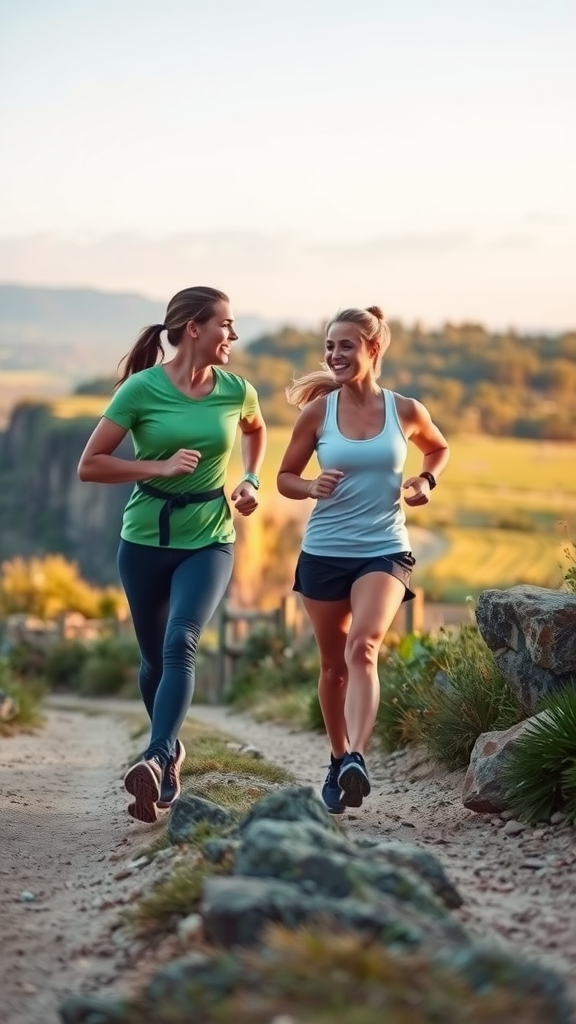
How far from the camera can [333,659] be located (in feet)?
20.8

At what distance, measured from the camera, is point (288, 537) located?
1794 inches

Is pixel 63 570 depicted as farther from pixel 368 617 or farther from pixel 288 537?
pixel 368 617

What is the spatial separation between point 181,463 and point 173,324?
0.77 metres

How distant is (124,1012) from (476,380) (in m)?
81.9

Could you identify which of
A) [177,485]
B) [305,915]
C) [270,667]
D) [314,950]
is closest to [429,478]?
[177,485]

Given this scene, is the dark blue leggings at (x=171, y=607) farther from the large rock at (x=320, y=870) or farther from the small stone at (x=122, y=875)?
the large rock at (x=320, y=870)

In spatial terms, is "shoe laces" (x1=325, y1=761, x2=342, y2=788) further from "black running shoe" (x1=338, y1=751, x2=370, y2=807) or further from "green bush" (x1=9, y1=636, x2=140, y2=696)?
"green bush" (x1=9, y1=636, x2=140, y2=696)

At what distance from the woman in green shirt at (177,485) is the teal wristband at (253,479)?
0.35 feet

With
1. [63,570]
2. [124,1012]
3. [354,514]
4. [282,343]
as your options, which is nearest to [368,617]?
[354,514]

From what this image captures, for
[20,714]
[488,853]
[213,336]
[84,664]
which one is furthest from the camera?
[84,664]

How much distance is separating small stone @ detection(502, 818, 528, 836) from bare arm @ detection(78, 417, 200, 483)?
6.60 ft

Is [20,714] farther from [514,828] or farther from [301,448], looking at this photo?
[514,828]

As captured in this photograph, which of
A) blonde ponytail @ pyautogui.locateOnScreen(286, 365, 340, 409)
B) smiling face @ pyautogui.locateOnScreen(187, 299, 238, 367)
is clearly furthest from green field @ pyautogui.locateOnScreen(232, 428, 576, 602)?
smiling face @ pyautogui.locateOnScreen(187, 299, 238, 367)

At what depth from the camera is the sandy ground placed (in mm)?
4008
